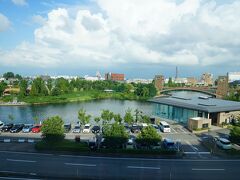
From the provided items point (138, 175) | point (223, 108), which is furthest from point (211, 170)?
point (223, 108)

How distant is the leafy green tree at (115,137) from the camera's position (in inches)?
619

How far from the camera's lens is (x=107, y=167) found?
43.4 feet

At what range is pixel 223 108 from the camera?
2400 cm

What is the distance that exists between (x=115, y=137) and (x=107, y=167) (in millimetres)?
2731

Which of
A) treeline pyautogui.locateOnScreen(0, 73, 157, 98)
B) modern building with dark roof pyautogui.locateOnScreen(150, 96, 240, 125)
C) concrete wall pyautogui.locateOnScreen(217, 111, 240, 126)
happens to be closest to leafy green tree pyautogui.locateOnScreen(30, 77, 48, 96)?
treeline pyautogui.locateOnScreen(0, 73, 157, 98)

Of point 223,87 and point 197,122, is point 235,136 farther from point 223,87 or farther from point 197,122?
point 223,87

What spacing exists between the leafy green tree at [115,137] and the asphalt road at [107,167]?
4.21ft

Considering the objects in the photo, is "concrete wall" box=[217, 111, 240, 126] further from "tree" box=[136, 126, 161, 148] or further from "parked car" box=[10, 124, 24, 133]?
"parked car" box=[10, 124, 24, 133]

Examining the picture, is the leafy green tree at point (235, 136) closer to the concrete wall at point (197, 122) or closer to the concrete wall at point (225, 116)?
the concrete wall at point (197, 122)

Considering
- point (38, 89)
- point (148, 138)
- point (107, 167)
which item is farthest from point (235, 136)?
point (38, 89)

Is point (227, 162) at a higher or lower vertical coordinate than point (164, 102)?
lower

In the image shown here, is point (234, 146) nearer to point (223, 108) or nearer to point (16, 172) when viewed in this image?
point (223, 108)

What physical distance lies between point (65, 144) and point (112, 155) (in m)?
3.32

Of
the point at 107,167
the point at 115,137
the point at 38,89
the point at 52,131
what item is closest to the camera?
the point at 107,167
